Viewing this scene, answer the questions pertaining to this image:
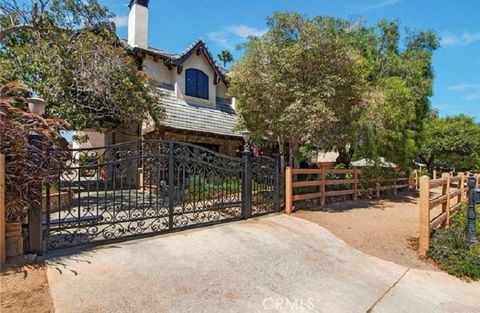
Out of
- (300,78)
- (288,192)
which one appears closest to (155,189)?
(288,192)

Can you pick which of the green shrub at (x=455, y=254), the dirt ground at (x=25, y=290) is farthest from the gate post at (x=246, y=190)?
the dirt ground at (x=25, y=290)

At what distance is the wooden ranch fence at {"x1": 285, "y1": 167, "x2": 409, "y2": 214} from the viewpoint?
31.3 ft

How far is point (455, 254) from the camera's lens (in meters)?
6.19

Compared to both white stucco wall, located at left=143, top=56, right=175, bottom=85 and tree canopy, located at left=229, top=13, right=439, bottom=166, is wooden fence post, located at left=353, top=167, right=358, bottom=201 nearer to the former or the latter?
tree canopy, located at left=229, top=13, right=439, bottom=166

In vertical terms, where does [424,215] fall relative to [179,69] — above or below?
below

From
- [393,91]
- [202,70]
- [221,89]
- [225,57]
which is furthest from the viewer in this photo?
[225,57]

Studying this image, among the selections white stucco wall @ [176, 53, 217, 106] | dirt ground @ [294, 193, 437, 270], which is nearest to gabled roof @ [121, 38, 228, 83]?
white stucco wall @ [176, 53, 217, 106]

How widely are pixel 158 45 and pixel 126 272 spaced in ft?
50.4

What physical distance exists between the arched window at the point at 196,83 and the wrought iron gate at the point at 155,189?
801cm

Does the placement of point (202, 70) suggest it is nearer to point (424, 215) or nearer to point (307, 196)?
point (307, 196)

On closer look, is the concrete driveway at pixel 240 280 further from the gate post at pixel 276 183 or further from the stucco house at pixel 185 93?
the stucco house at pixel 185 93

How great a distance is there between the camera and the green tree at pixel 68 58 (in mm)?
8898

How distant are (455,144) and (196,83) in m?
21.0

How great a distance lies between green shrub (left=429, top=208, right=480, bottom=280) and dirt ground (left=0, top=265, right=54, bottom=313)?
6.24 m
